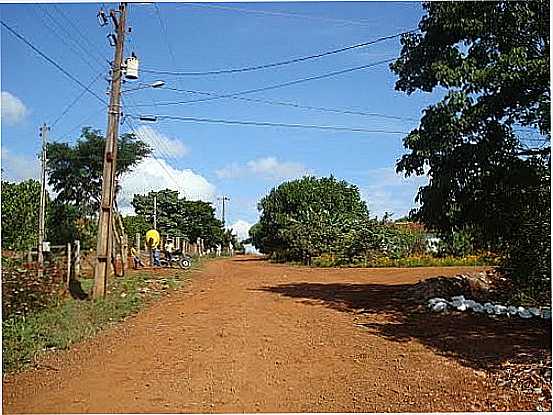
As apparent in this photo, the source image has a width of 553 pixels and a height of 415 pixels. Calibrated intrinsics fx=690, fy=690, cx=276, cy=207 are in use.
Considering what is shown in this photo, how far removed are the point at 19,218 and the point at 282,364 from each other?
674 cm

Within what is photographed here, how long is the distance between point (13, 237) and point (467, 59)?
661 centimetres

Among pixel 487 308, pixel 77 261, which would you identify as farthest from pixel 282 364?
pixel 77 261

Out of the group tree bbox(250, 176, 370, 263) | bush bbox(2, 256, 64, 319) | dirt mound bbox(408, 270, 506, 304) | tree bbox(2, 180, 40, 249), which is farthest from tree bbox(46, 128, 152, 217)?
tree bbox(250, 176, 370, 263)

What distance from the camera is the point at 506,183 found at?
7.38 meters

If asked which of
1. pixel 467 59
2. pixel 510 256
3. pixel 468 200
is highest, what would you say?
pixel 467 59

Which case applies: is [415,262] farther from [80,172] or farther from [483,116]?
[483,116]

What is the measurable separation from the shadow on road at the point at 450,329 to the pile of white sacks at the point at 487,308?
124 mm

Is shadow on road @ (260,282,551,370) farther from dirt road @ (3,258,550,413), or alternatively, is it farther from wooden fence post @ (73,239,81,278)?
wooden fence post @ (73,239,81,278)

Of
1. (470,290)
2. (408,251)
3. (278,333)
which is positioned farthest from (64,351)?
(408,251)

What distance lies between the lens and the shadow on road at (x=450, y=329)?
549 centimetres

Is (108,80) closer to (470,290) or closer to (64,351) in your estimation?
(64,351)

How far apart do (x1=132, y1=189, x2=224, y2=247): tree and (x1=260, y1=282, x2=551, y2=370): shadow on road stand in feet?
66.4

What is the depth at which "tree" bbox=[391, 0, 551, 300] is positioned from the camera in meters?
6.72

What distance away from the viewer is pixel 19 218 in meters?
10.6
